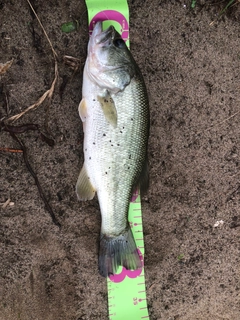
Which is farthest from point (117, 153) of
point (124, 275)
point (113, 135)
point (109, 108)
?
point (124, 275)

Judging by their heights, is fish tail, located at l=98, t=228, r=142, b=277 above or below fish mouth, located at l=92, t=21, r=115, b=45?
below

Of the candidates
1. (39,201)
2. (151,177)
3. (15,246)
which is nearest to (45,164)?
(39,201)

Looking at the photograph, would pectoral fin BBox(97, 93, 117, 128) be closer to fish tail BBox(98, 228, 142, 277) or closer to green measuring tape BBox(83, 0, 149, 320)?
green measuring tape BBox(83, 0, 149, 320)

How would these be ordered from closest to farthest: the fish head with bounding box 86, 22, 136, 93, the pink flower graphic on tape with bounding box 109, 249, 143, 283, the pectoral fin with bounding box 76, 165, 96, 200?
the fish head with bounding box 86, 22, 136, 93 < the pectoral fin with bounding box 76, 165, 96, 200 < the pink flower graphic on tape with bounding box 109, 249, 143, 283

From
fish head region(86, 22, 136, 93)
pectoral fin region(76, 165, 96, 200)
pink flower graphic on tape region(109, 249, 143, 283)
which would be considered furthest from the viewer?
pink flower graphic on tape region(109, 249, 143, 283)

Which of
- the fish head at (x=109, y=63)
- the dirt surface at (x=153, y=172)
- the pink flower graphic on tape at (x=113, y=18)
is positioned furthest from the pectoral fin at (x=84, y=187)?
the pink flower graphic on tape at (x=113, y=18)

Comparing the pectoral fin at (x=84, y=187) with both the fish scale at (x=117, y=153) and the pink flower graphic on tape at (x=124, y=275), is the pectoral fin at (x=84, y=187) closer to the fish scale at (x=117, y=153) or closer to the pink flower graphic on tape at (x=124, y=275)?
the fish scale at (x=117, y=153)

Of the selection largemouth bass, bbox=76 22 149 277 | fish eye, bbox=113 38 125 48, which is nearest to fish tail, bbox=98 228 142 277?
largemouth bass, bbox=76 22 149 277
